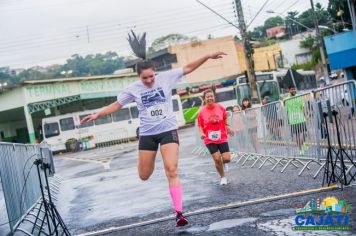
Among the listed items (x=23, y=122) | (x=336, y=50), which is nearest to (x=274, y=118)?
(x=336, y=50)

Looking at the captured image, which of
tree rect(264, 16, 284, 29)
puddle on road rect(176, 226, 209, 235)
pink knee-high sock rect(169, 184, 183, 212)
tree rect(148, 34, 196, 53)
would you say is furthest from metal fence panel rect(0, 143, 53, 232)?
tree rect(264, 16, 284, 29)

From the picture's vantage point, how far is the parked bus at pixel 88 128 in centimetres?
4328

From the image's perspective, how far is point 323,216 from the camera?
5.31 m

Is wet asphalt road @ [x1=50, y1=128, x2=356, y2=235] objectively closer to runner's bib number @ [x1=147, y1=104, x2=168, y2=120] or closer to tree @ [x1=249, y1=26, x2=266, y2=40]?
runner's bib number @ [x1=147, y1=104, x2=168, y2=120]

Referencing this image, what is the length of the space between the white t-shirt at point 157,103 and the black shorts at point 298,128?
13.9 feet

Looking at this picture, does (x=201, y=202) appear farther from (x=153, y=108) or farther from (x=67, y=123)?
(x=67, y=123)

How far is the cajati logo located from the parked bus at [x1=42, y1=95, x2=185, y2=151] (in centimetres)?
3833

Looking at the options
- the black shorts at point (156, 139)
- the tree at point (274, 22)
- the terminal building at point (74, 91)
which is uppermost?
the tree at point (274, 22)

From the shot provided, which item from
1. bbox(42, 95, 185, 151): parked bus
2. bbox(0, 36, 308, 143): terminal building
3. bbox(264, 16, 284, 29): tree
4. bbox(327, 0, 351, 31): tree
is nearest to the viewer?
bbox(327, 0, 351, 31): tree

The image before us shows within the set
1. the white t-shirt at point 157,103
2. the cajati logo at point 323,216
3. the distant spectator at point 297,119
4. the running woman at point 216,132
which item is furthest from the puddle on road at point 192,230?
the distant spectator at point 297,119

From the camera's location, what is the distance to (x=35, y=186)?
34.3 feet

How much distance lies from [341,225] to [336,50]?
113ft

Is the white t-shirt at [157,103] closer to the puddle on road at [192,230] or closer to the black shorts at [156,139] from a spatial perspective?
the black shorts at [156,139]

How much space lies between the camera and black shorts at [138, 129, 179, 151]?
259 inches
